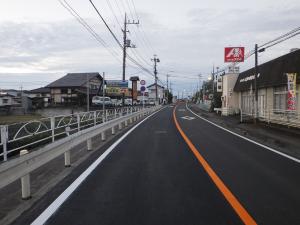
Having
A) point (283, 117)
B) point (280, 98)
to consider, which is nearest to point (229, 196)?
point (283, 117)

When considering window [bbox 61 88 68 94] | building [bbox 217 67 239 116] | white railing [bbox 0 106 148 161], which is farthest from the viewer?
window [bbox 61 88 68 94]

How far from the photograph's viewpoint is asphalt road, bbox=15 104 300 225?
6.08 m

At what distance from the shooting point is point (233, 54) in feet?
163

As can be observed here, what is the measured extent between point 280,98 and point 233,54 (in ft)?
71.3

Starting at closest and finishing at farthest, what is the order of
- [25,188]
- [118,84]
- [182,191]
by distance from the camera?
1. [25,188]
2. [182,191]
3. [118,84]

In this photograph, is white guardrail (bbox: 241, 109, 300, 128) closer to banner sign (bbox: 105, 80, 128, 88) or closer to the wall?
the wall

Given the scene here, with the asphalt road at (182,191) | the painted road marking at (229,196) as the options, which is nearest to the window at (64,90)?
the asphalt road at (182,191)

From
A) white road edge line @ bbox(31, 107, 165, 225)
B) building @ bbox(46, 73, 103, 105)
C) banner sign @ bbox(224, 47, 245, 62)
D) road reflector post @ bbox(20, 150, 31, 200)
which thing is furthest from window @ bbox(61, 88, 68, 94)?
road reflector post @ bbox(20, 150, 31, 200)

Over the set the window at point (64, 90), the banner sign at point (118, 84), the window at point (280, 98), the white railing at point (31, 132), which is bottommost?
the white railing at point (31, 132)

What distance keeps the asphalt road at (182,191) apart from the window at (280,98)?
638 inches

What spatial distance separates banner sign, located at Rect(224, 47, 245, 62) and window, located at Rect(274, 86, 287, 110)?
65.0 feet

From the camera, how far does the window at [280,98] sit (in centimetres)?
2786

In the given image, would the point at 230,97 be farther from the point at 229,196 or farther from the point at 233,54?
the point at 229,196

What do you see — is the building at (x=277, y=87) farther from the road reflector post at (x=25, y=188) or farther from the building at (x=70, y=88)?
the building at (x=70, y=88)
